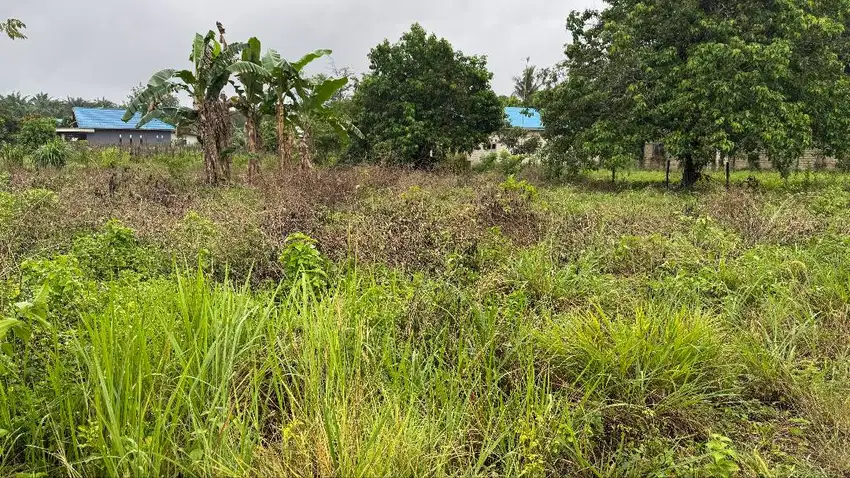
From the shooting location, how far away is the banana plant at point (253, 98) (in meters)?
10.6

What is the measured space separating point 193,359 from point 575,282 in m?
2.86

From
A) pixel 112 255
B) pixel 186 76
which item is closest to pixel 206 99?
pixel 186 76

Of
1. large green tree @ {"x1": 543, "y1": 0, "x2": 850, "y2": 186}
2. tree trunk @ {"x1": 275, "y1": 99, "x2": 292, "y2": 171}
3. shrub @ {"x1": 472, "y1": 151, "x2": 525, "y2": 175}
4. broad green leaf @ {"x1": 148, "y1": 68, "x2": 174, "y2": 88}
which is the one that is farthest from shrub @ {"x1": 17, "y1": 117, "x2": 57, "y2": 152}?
large green tree @ {"x1": 543, "y1": 0, "x2": 850, "y2": 186}

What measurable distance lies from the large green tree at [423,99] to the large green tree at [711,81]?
4.86 metres

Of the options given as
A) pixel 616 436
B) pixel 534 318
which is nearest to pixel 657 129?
pixel 534 318

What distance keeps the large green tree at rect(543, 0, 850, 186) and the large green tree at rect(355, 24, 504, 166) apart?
4863 millimetres

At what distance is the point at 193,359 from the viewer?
216 centimetres

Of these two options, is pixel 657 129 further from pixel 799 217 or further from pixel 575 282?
pixel 575 282

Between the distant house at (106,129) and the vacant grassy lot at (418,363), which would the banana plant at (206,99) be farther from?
the distant house at (106,129)

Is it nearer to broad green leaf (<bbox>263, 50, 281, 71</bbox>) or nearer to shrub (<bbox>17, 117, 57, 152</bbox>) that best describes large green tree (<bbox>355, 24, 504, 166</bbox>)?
broad green leaf (<bbox>263, 50, 281, 71</bbox>)

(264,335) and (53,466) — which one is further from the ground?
(264,335)

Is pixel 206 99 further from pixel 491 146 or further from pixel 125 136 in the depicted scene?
pixel 125 136

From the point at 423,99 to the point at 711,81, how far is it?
9.47 metres

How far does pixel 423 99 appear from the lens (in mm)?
17656
